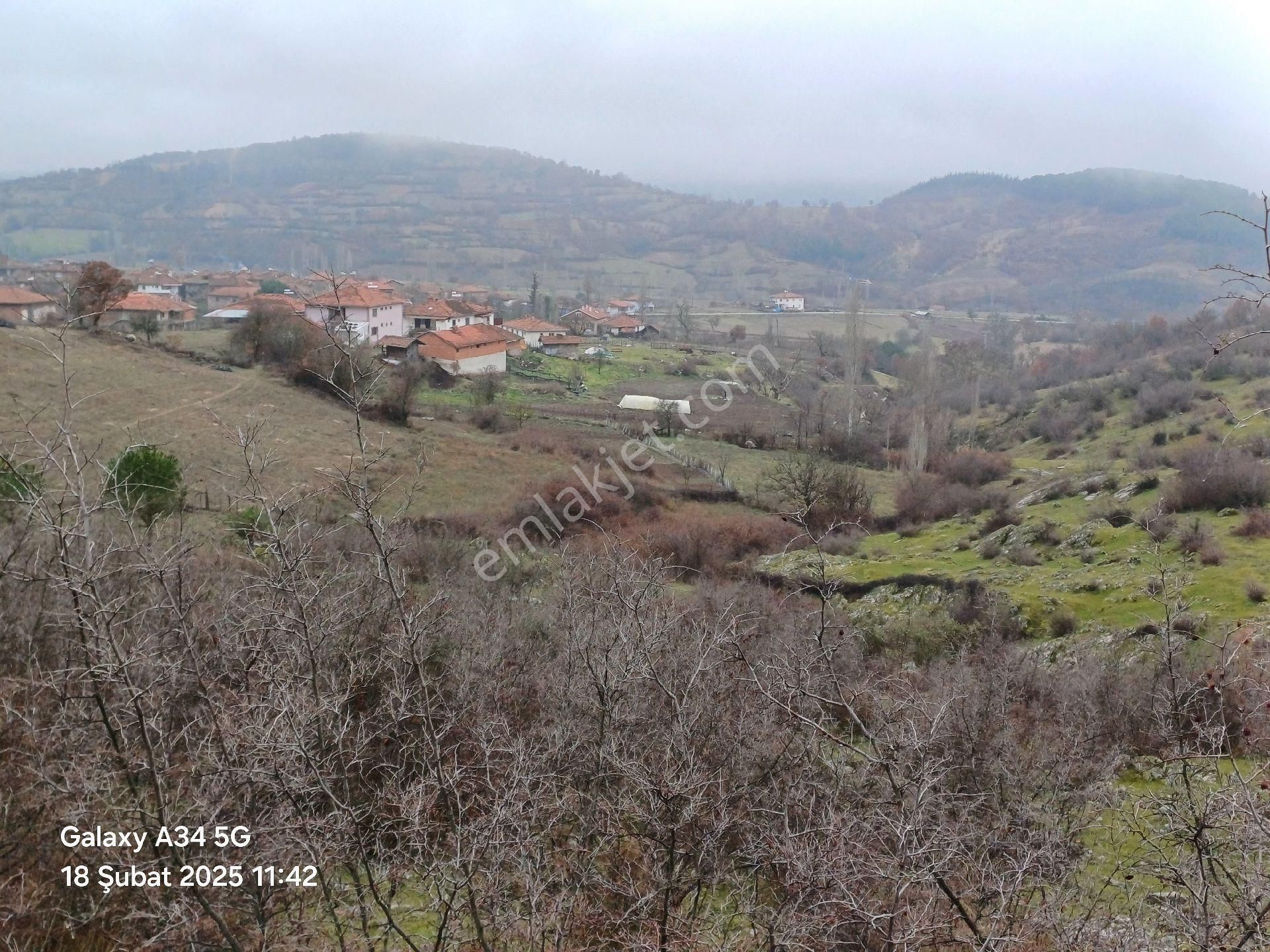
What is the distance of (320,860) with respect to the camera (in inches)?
144

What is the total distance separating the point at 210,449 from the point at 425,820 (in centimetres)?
2002

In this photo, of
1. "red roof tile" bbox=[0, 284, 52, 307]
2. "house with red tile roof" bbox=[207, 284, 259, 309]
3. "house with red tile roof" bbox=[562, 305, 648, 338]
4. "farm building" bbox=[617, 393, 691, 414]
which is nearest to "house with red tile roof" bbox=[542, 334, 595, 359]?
"house with red tile roof" bbox=[562, 305, 648, 338]

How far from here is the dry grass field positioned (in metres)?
21.1

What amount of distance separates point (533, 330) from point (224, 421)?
43020 mm

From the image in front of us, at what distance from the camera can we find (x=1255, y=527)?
1372 centimetres

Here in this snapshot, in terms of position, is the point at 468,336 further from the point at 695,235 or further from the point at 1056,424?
the point at 695,235

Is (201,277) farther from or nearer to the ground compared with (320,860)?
farther from the ground

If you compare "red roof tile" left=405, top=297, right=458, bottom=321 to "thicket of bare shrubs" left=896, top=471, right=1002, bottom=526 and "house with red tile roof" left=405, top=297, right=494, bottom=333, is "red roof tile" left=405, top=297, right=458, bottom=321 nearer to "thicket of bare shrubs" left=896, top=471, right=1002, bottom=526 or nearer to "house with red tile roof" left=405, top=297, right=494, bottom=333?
"house with red tile roof" left=405, top=297, right=494, bottom=333

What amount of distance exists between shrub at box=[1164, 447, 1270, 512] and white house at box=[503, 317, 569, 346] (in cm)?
4508

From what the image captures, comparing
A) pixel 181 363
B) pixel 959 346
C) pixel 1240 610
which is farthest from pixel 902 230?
pixel 1240 610

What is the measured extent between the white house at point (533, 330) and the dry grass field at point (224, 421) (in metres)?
26.4

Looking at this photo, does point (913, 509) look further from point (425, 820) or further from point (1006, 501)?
point (425, 820)

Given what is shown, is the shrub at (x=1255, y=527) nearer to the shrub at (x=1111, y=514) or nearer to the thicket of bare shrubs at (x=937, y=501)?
the shrub at (x=1111, y=514)

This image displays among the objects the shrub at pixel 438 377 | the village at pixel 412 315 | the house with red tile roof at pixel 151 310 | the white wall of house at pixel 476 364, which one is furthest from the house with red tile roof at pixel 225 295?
the shrub at pixel 438 377
